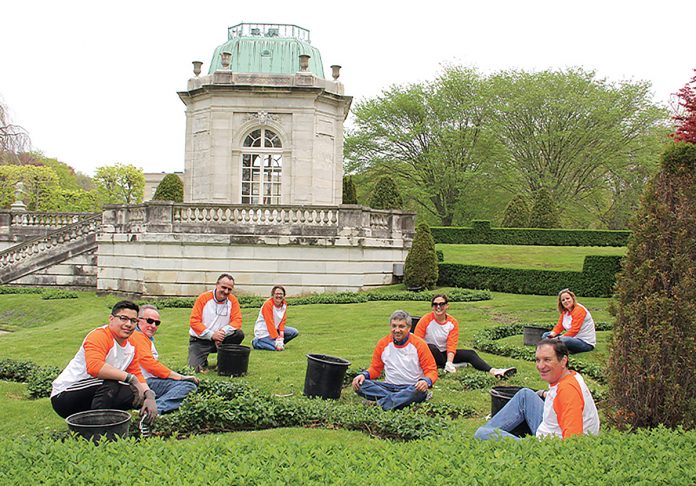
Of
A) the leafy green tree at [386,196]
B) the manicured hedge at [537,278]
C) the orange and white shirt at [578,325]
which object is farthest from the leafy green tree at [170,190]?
the orange and white shirt at [578,325]

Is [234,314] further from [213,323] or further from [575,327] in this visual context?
[575,327]

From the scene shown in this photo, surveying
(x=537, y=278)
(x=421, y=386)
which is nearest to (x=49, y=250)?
(x=537, y=278)

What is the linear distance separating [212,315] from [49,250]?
16.4 metres

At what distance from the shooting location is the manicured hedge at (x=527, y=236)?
33.0m

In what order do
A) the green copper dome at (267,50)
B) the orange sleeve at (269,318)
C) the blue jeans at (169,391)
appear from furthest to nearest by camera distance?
the green copper dome at (267,50) < the orange sleeve at (269,318) < the blue jeans at (169,391)

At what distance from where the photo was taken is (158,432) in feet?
22.3

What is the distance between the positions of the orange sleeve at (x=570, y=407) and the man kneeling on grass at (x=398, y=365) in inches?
95.3

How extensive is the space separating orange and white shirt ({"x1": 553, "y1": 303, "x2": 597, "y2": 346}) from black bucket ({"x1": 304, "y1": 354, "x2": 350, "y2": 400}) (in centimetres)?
450

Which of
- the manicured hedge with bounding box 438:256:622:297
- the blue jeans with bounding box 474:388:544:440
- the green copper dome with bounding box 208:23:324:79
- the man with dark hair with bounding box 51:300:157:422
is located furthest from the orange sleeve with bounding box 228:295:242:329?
the green copper dome with bounding box 208:23:324:79

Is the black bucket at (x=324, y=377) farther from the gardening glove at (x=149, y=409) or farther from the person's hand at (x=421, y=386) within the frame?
the gardening glove at (x=149, y=409)

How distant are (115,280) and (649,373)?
1919 centimetres

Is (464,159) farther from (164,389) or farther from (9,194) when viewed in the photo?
(164,389)

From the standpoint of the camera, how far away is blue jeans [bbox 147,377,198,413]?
7324 millimetres

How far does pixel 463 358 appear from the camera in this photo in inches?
404
